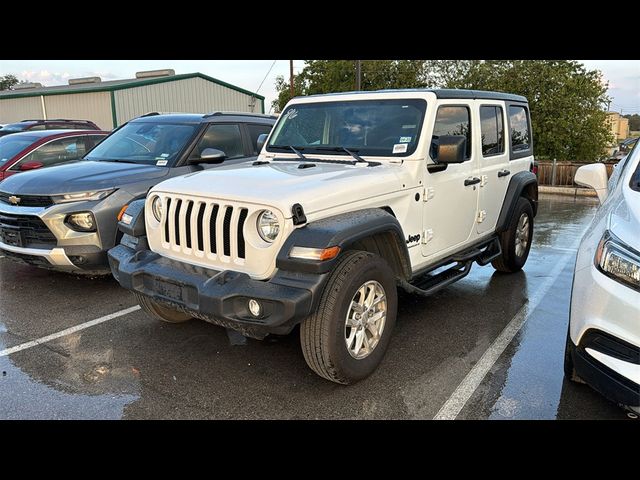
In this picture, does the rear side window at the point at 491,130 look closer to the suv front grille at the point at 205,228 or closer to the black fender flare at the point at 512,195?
the black fender flare at the point at 512,195

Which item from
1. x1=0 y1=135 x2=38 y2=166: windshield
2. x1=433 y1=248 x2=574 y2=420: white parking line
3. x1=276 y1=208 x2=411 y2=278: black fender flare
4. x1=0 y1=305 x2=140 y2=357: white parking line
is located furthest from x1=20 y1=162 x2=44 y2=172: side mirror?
x1=433 y1=248 x2=574 y2=420: white parking line

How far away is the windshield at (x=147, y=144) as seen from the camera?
20.0ft

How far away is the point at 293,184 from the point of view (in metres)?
3.38

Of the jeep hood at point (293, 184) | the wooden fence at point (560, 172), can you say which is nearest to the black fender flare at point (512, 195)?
the jeep hood at point (293, 184)

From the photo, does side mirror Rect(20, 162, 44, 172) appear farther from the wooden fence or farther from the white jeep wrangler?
the wooden fence

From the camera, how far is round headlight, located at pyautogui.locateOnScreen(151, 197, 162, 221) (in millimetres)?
3764

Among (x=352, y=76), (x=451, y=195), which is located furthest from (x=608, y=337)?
(x=352, y=76)

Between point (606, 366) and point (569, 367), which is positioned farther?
point (569, 367)

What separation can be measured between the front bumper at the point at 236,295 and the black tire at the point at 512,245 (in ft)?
11.8

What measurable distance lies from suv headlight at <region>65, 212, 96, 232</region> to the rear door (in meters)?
3.92

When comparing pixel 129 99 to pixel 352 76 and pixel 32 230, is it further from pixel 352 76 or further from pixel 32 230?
pixel 32 230

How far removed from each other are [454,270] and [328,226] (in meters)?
2.07

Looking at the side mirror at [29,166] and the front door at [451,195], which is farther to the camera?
the side mirror at [29,166]

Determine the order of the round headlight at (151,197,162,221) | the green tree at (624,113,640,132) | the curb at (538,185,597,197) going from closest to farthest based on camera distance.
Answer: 1. the round headlight at (151,197,162,221)
2. the curb at (538,185,597,197)
3. the green tree at (624,113,640,132)
